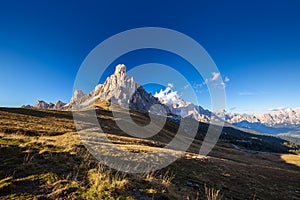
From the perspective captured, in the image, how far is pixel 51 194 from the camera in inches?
394

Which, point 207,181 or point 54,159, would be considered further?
point 207,181

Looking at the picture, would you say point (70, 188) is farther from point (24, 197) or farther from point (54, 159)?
point (54, 159)

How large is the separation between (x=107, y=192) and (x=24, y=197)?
13.7ft

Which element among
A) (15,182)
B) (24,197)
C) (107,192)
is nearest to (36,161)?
(15,182)

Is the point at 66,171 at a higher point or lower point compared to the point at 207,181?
higher

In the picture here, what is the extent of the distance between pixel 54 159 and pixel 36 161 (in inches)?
54.8

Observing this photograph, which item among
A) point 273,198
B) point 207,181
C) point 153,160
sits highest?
point 153,160

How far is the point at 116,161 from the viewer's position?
19.1 metres

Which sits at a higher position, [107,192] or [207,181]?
[107,192]

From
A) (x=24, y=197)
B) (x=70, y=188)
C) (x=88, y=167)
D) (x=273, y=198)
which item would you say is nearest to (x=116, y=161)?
(x=88, y=167)

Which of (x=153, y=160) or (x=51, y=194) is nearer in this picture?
(x=51, y=194)

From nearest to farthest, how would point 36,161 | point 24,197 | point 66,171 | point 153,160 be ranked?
1. point 24,197
2. point 66,171
3. point 36,161
4. point 153,160

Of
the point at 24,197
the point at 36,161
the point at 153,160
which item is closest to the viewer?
the point at 24,197

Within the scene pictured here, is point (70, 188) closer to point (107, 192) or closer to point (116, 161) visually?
point (107, 192)
